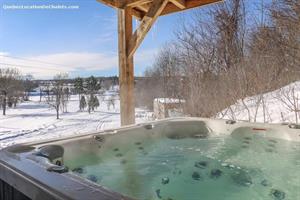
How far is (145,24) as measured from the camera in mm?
3111

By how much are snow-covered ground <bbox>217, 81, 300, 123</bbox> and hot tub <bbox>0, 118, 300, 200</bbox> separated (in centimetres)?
164

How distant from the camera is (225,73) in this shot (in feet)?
18.0

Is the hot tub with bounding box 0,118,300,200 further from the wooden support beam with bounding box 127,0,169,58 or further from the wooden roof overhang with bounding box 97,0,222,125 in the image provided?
the wooden support beam with bounding box 127,0,169,58

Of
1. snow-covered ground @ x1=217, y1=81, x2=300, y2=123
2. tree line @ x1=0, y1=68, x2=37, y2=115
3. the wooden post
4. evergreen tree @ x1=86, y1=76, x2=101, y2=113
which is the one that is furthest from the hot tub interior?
evergreen tree @ x1=86, y1=76, x2=101, y2=113

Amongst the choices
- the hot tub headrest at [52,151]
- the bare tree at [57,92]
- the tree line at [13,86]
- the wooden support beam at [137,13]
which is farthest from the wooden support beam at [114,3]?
the bare tree at [57,92]

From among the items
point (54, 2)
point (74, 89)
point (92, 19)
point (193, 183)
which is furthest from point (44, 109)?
point (193, 183)

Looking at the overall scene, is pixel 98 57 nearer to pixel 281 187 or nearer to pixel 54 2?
pixel 54 2

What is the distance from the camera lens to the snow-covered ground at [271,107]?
4082mm

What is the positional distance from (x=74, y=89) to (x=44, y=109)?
2029mm

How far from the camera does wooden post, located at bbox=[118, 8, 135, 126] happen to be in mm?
3232

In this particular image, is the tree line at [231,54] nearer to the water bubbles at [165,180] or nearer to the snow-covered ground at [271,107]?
the snow-covered ground at [271,107]

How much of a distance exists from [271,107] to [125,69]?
2.66 metres

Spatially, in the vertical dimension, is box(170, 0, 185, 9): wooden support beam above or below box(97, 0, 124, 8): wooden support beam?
above

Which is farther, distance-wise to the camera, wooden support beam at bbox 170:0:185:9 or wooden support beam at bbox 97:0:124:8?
wooden support beam at bbox 170:0:185:9
